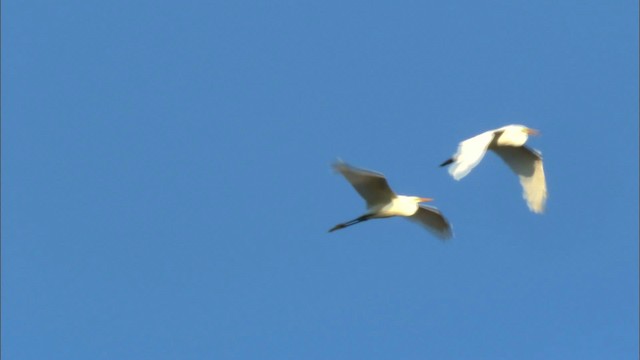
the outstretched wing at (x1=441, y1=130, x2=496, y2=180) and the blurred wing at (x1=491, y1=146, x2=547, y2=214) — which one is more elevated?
the blurred wing at (x1=491, y1=146, x2=547, y2=214)

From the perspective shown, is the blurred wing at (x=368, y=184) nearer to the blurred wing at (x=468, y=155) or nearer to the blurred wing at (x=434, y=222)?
the blurred wing at (x=468, y=155)

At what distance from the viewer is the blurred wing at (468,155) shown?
24.2 m

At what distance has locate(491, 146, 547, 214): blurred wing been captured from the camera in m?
28.1

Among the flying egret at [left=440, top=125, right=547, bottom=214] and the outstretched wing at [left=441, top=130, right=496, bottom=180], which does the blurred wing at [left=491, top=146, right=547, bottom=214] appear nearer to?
the flying egret at [left=440, top=125, right=547, bottom=214]

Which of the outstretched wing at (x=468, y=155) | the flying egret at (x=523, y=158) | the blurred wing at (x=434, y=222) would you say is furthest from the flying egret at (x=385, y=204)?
the flying egret at (x=523, y=158)

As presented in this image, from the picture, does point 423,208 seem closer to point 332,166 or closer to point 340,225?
point 340,225

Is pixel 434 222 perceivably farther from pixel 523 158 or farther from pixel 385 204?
pixel 523 158

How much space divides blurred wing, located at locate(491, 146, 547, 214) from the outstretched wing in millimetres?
2206

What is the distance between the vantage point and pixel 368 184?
2508 cm

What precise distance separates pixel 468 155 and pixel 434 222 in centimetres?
299

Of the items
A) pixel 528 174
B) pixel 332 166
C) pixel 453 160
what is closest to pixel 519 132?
pixel 528 174

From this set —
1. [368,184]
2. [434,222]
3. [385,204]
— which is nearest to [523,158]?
[434,222]

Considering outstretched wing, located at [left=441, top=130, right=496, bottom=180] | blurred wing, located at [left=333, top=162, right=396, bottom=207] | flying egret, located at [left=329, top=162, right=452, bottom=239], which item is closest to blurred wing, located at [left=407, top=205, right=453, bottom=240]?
flying egret, located at [left=329, top=162, right=452, bottom=239]

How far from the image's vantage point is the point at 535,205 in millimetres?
28172
